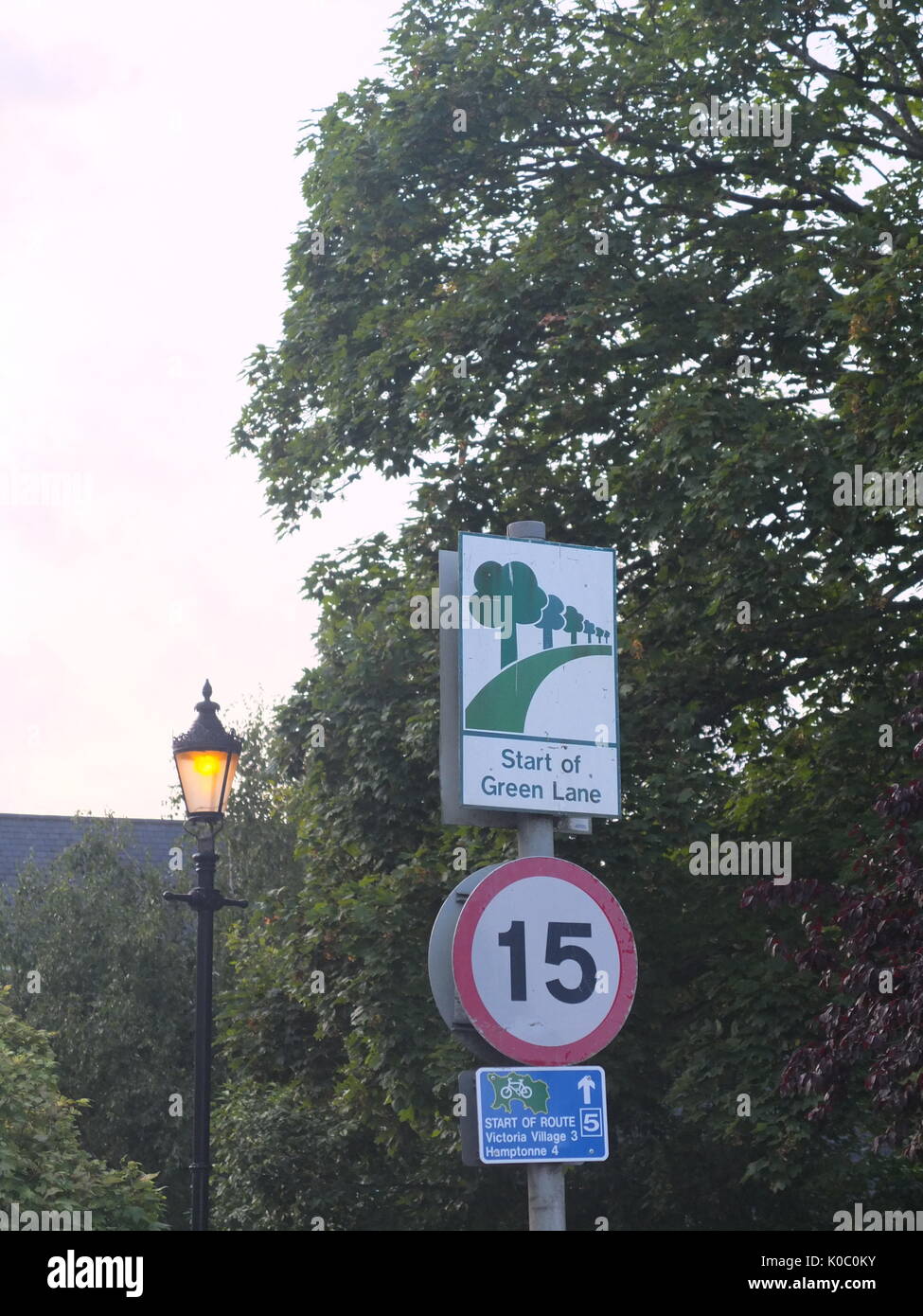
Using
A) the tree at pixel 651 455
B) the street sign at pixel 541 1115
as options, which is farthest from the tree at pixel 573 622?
the tree at pixel 651 455

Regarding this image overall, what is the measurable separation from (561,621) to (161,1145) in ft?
76.6

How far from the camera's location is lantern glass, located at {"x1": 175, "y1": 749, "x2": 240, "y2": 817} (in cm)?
1080

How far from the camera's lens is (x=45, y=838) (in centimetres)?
4356

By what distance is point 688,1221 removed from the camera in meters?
17.7

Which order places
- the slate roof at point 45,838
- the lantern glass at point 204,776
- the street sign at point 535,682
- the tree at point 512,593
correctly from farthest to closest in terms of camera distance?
the slate roof at point 45,838
the lantern glass at point 204,776
the tree at point 512,593
the street sign at point 535,682

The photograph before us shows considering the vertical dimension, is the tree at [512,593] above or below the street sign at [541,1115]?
above

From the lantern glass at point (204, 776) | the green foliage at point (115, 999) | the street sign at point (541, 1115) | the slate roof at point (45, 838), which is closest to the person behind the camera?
the street sign at point (541, 1115)

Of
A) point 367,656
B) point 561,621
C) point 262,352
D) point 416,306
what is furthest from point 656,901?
→ point 561,621

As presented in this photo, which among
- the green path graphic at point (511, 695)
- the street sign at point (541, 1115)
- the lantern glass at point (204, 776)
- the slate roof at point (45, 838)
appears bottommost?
the street sign at point (541, 1115)

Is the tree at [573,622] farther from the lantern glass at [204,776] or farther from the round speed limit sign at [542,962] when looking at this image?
the lantern glass at [204,776]

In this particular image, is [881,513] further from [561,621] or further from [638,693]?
[561,621]

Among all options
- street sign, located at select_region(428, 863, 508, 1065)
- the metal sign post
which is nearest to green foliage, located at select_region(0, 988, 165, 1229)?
the metal sign post

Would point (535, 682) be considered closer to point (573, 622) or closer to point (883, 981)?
point (573, 622)

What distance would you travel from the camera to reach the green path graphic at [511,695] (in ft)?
18.6
